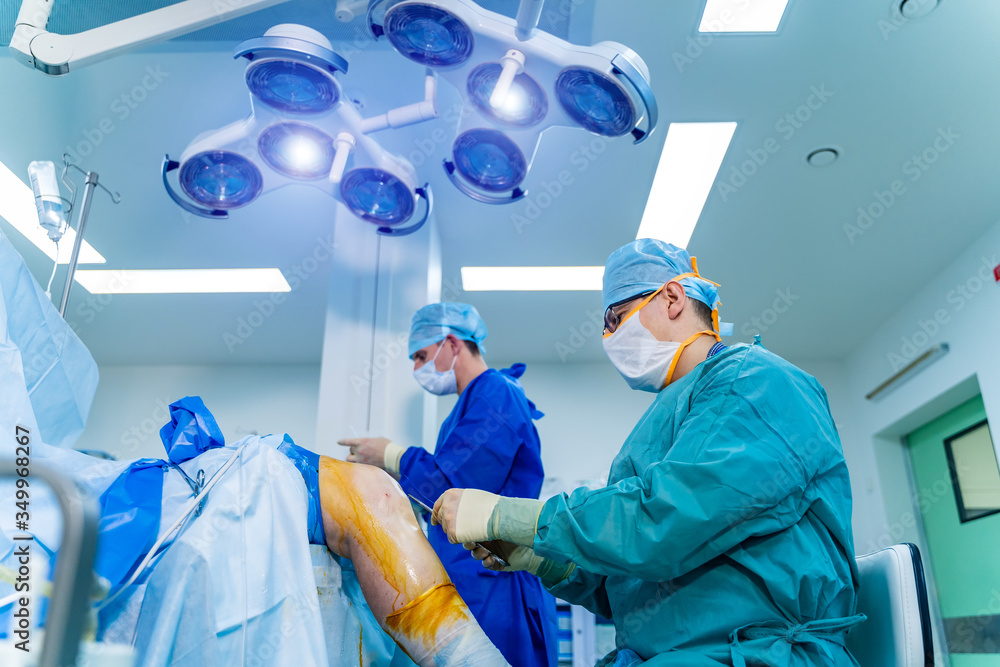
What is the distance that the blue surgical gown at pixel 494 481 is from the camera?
1704 millimetres

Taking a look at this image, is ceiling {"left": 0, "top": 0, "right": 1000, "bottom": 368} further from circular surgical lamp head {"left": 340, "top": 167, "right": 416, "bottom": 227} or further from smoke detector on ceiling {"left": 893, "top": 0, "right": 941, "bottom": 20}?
circular surgical lamp head {"left": 340, "top": 167, "right": 416, "bottom": 227}

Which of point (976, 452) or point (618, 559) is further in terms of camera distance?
point (976, 452)

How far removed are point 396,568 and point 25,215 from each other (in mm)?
3139

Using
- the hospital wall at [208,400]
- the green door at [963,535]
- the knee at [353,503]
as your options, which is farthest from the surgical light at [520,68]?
the hospital wall at [208,400]

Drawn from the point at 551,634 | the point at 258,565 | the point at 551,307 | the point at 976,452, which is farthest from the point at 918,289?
the point at 258,565

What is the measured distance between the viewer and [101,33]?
1785mm

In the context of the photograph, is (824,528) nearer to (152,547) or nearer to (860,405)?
(152,547)

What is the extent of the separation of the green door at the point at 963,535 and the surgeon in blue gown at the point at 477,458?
2.94 metres

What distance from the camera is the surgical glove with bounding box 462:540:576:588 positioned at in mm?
1294

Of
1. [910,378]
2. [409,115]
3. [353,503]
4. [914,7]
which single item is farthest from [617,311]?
[910,378]

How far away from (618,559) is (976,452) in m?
3.89

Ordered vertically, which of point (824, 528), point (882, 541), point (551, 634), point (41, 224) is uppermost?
point (41, 224)

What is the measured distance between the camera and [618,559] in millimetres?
1000

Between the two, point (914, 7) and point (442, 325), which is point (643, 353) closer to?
point (442, 325)
